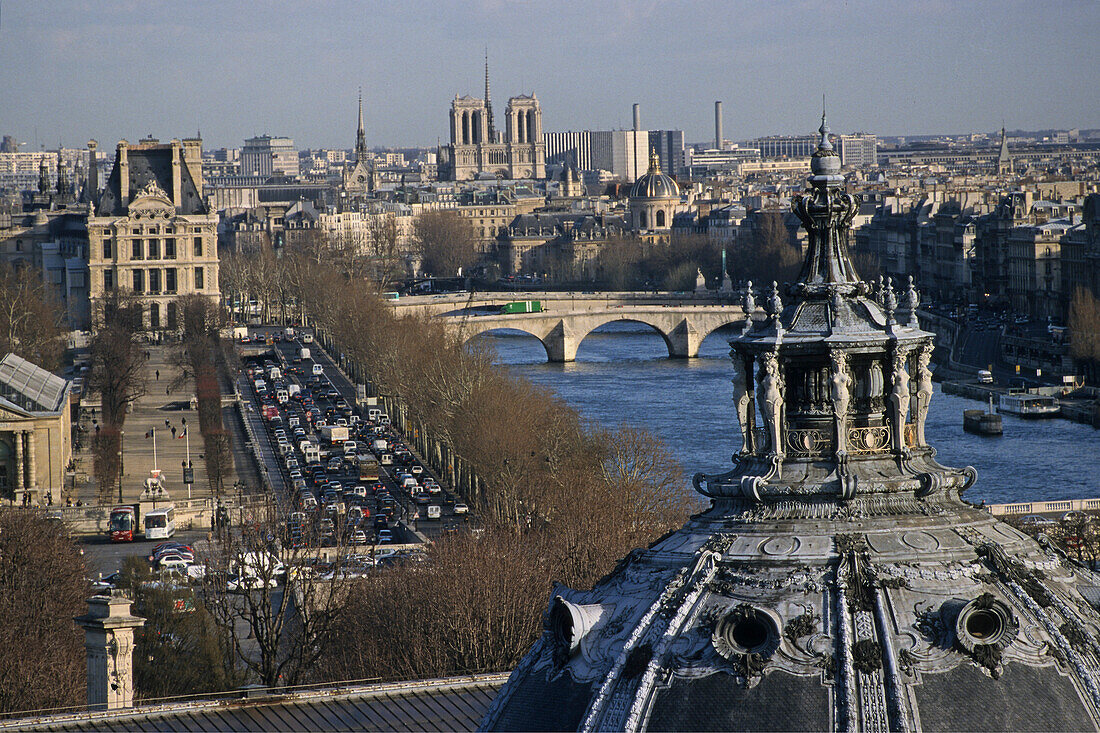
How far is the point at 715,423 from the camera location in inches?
2047

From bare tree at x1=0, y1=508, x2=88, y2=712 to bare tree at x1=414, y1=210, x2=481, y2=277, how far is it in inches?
4320

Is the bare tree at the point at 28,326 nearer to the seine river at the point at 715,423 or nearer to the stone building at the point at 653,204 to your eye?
the seine river at the point at 715,423

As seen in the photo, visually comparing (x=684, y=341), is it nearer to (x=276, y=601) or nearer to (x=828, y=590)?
(x=276, y=601)

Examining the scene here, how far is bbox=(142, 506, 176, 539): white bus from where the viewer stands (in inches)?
1379

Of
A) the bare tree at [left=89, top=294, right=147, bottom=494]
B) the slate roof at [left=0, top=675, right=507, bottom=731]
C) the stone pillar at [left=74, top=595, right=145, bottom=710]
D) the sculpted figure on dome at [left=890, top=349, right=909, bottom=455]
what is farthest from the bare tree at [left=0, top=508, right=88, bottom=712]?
the bare tree at [left=89, top=294, right=147, bottom=494]

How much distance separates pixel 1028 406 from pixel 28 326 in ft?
89.7

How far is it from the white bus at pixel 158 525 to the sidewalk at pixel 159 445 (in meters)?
2.57

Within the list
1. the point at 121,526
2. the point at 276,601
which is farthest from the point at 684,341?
the point at 276,601

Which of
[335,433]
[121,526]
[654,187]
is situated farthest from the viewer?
[654,187]

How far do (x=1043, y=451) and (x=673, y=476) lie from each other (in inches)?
620

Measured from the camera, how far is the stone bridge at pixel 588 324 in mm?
79312

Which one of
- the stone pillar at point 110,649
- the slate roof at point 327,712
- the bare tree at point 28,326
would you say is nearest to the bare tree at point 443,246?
the bare tree at point 28,326

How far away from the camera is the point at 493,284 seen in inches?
4998

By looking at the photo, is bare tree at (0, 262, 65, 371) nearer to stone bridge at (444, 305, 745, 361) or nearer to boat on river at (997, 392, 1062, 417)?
stone bridge at (444, 305, 745, 361)
